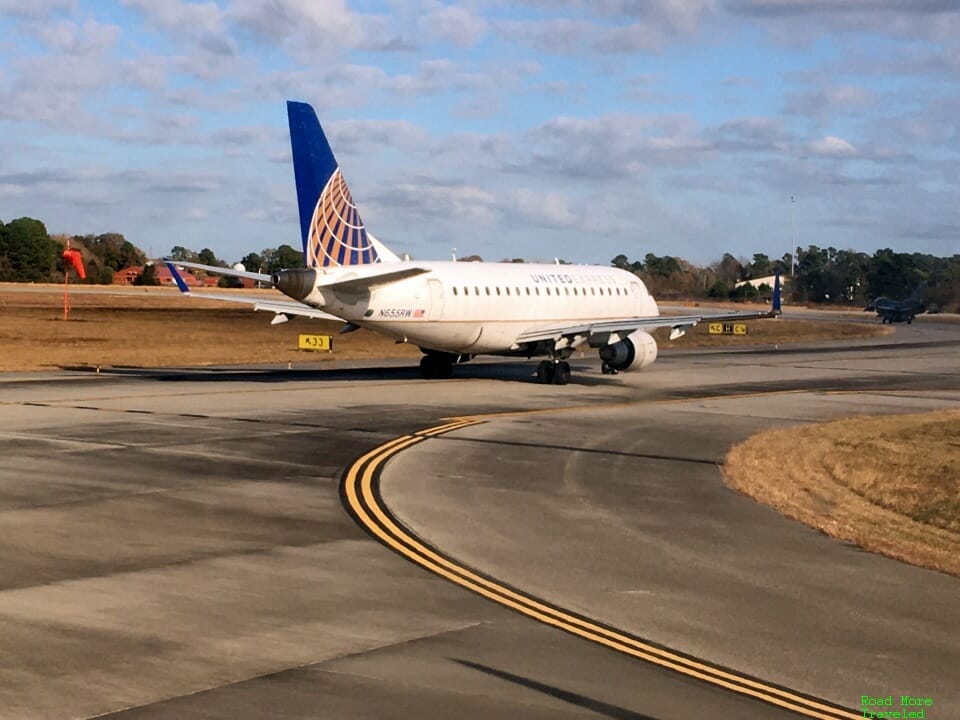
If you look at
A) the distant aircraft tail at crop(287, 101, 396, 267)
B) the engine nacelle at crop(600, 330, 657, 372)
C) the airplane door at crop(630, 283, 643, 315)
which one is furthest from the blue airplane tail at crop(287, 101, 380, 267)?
the airplane door at crop(630, 283, 643, 315)

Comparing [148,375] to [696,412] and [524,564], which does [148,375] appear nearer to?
[696,412]

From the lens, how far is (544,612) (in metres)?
12.6

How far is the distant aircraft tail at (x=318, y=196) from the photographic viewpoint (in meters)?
35.8

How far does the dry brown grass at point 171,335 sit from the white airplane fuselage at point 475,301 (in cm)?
1309

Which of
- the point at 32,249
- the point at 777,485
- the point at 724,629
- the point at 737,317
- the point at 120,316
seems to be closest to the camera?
the point at 724,629

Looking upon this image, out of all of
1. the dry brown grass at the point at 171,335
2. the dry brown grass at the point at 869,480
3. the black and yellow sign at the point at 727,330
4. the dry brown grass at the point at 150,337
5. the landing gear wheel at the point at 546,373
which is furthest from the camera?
the black and yellow sign at the point at 727,330

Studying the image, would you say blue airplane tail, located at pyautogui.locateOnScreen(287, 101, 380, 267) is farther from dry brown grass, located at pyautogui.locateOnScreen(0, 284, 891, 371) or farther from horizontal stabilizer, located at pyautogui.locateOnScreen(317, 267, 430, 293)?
dry brown grass, located at pyautogui.locateOnScreen(0, 284, 891, 371)

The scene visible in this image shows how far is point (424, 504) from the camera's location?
18.8m

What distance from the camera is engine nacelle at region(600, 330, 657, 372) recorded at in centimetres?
4312

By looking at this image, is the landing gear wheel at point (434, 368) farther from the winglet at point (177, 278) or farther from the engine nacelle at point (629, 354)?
the winglet at point (177, 278)

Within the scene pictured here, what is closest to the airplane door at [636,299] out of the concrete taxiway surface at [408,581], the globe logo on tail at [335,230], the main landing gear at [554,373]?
the main landing gear at [554,373]

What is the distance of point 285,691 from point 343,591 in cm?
346

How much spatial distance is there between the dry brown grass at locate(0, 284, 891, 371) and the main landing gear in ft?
44.8

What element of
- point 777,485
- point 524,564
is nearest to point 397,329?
point 777,485
